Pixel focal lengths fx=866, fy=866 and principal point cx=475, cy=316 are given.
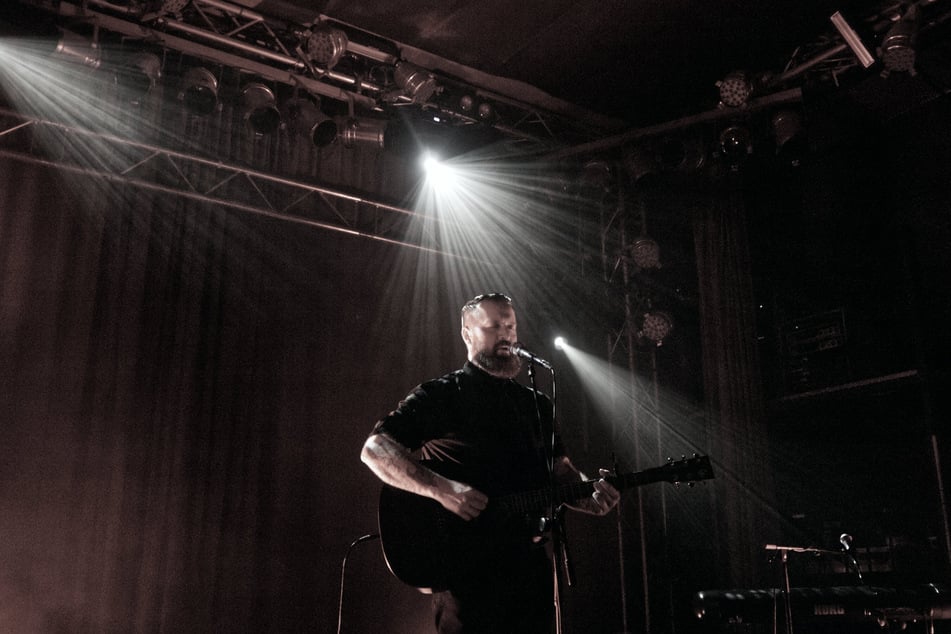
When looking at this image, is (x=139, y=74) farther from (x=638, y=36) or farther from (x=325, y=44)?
(x=638, y=36)

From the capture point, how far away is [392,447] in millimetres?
3320

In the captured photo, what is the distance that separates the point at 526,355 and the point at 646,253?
4285 millimetres

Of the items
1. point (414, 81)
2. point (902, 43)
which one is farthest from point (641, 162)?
point (902, 43)

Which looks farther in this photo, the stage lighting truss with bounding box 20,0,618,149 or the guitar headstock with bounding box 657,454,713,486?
the stage lighting truss with bounding box 20,0,618,149

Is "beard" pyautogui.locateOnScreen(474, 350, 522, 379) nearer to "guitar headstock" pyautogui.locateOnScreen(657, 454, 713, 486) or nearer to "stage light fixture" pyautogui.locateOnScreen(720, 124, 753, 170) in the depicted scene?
"guitar headstock" pyautogui.locateOnScreen(657, 454, 713, 486)

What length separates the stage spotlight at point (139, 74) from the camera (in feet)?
17.8

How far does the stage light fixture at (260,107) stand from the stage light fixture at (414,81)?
2.92 ft

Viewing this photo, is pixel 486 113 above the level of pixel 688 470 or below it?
above

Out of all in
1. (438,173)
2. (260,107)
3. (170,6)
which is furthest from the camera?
(438,173)

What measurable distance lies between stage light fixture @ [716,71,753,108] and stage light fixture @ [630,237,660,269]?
145cm

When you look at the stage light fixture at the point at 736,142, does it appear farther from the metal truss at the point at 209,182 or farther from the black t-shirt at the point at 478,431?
the black t-shirt at the point at 478,431

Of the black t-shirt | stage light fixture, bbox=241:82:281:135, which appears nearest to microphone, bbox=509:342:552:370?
the black t-shirt

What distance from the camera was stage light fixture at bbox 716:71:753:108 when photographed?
6.03 metres

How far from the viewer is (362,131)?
629cm
